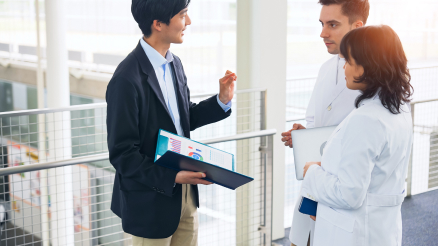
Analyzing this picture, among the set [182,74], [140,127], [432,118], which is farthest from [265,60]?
[432,118]

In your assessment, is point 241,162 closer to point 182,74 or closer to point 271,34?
point 271,34

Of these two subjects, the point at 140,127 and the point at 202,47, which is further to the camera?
the point at 202,47

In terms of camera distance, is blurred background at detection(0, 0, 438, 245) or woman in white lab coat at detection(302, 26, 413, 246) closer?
woman in white lab coat at detection(302, 26, 413, 246)

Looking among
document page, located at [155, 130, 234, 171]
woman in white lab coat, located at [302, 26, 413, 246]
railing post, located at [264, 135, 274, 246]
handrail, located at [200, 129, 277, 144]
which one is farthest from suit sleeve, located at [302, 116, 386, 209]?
railing post, located at [264, 135, 274, 246]

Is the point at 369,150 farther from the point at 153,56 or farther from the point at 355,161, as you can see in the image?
the point at 153,56

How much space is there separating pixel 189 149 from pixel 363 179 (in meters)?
0.64

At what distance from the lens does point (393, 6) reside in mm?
4957

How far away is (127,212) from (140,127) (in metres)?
0.35

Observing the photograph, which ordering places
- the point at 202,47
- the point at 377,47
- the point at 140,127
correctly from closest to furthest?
the point at 377,47 < the point at 140,127 < the point at 202,47

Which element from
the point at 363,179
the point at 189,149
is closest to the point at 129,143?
the point at 189,149

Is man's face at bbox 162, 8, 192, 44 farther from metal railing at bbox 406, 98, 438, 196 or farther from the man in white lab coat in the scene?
metal railing at bbox 406, 98, 438, 196

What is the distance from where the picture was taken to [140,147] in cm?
167

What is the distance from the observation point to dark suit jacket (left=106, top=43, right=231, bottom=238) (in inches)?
62.0

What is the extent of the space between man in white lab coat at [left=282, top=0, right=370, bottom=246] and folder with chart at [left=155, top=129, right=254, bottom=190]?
20.1 inches
